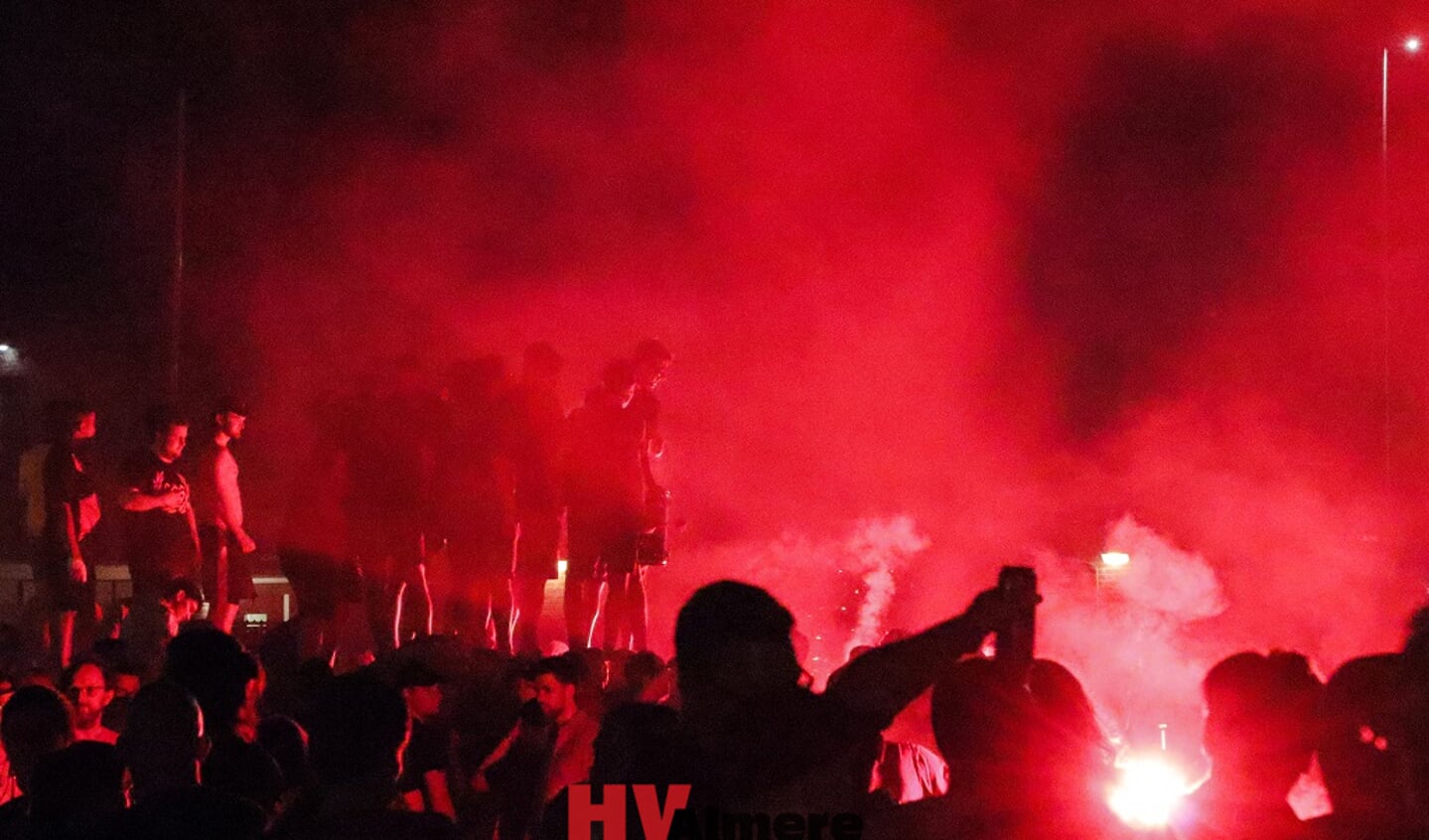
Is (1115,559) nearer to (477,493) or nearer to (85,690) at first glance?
(477,493)

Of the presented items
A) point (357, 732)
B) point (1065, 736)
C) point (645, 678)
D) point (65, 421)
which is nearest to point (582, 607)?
point (645, 678)

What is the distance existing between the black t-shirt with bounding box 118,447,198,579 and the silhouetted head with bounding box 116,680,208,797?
387cm

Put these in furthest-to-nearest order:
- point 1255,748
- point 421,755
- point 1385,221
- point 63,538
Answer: point 1385,221
point 63,538
point 421,755
point 1255,748

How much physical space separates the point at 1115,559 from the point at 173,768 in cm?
1020

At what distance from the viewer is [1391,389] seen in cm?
1501

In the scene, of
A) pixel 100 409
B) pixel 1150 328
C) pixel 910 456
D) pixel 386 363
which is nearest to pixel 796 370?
pixel 910 456

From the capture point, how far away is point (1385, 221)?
48.2 ft

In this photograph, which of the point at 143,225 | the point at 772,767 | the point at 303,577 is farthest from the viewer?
the point at 143,225

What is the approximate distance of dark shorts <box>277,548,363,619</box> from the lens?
750cm

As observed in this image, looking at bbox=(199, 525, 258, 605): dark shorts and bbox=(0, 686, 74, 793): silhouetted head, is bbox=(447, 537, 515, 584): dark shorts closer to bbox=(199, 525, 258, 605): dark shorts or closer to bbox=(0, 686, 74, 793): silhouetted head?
bbox=(199, 525, 258, 605): dark shorts

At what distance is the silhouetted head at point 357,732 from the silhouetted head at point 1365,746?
1.80 metres

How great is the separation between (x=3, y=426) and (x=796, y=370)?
30.1 ft

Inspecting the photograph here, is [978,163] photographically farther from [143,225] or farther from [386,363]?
[143,225]

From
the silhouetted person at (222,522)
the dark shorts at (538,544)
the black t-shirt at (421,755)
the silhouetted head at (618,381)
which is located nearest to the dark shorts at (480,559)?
the dark shorts at (538,544)
